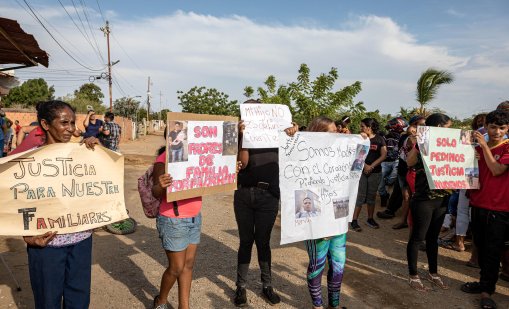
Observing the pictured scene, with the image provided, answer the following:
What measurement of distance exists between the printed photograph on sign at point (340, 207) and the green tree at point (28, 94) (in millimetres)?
46991

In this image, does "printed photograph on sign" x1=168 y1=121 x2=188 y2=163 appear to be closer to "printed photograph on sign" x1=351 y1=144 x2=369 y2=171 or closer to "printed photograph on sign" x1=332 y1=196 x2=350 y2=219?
"printed photograph on sign" x1=332 y1=196 x2=350 y2=219

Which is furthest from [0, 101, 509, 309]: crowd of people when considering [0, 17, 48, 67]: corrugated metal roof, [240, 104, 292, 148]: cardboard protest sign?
[0, 17, 48, 67]: corrugated metal roof

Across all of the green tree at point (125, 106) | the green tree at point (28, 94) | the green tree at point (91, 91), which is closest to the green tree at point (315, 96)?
the green tree at point (28, 94)

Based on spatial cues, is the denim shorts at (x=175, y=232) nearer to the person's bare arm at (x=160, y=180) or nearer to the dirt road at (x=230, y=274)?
the person's bare arm at (x=160, y=180)

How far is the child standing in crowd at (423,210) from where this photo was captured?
4.08 metres

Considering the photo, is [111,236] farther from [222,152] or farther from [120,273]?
[222,152]

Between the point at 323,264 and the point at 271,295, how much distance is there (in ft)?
2.85

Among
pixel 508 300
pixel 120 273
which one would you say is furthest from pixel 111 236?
pixel 508 300

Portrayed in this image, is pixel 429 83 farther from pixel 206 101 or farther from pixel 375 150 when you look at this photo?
pixel 206 101

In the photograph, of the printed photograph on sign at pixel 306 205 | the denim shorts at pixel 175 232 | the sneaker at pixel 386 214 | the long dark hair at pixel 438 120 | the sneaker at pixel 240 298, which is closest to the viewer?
the denim shorts at pixel 175 232

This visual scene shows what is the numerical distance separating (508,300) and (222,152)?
3884mm

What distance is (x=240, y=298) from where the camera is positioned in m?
3.80

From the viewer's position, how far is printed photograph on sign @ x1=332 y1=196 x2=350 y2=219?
3.39m

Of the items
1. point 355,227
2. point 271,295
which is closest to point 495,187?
point 271,295
